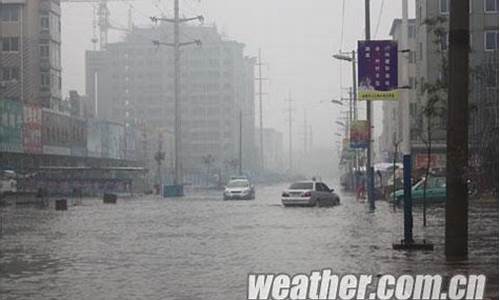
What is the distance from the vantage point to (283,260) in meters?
16.1

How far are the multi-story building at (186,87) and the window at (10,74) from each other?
104 ft

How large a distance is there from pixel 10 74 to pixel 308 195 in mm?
41674

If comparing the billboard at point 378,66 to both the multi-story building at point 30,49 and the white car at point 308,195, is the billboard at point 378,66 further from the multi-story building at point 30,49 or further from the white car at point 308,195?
the multi-story building at point 30,49

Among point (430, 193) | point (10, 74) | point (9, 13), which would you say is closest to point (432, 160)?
point (430, 193)

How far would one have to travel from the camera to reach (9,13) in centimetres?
7644

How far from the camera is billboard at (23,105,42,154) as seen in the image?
6131 centimetres

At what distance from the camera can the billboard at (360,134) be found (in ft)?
137

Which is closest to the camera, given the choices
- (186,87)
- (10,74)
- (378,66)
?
(378,66)

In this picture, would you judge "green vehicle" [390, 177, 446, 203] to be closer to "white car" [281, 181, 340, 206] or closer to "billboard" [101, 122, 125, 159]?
"white car" [281, 181, 340, 206]

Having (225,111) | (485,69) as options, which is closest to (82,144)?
(485,69)

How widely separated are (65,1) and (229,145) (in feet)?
153

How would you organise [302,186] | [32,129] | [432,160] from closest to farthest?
[302,186] < [432,160] < [32,129]

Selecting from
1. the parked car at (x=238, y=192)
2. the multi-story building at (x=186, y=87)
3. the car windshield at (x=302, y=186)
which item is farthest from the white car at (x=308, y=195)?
the multi-story building at (x=186, y=87)

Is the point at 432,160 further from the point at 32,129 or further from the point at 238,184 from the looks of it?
the point at 32,129
